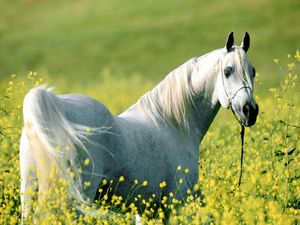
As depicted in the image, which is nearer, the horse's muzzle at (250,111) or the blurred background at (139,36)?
the horse's muzzle at (250,111)

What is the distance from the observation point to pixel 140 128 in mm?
6938

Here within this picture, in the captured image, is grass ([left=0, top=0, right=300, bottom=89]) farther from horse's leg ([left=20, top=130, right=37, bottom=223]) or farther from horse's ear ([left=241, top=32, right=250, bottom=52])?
horse's leg ([left=20, top=130, right=37, bottom=223])

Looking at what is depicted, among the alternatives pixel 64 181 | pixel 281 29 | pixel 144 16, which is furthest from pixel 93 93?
pixel 144 16

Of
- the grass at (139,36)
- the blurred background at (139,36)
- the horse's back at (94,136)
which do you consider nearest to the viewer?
the horse's back at (94,136)

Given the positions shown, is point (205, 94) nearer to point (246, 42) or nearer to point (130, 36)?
point (246, 42)

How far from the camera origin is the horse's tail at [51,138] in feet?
A: 19.3

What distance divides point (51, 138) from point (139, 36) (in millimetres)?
37244

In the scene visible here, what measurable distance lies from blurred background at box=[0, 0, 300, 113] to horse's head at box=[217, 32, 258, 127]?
25451mm

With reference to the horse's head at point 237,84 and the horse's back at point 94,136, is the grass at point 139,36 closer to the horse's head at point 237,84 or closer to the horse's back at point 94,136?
the horse's head at point 237,84

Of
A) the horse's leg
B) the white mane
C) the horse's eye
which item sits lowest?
the horse's leg

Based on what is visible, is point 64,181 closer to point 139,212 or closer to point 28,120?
point 28,120

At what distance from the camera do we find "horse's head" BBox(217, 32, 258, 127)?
690 centimetres

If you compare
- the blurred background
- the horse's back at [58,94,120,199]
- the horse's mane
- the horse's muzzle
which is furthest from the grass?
the horse's back at [58,94,120,199]

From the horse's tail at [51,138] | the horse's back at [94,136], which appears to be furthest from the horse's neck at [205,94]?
the horse's tail at [51,138]
